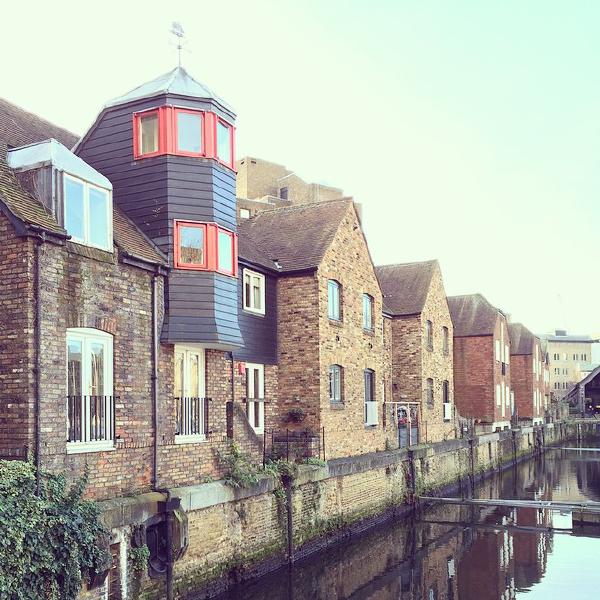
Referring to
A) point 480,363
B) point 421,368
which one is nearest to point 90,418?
point 421,368

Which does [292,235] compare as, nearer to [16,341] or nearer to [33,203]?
[33,203]

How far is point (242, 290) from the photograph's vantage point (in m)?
18.0

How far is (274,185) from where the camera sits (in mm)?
55156

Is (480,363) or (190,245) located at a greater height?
(190,245)

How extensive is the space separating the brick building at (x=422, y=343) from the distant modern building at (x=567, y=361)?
84574mm

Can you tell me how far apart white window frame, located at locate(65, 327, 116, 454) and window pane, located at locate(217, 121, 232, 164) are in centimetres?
483

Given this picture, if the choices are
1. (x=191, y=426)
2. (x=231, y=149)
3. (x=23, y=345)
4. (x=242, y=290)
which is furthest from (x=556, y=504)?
(x=23, y=345)

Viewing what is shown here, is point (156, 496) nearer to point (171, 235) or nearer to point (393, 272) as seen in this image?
point (171, 235)

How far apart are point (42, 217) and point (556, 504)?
721 inches

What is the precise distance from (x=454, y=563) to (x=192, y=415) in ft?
27.9

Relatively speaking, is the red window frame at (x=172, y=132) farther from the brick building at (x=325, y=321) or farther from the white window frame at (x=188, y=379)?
the brick building at (x=325, y=321)

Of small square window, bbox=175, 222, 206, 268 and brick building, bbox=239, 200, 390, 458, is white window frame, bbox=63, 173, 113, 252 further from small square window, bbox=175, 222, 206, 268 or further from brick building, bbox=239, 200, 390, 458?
brick building, bbox=239, 200, 390, 458

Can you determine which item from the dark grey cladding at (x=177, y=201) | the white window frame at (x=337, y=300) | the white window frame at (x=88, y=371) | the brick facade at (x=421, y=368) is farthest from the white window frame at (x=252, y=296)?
the brick facade at (x=421, y=368)

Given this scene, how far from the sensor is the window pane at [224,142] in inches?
571
